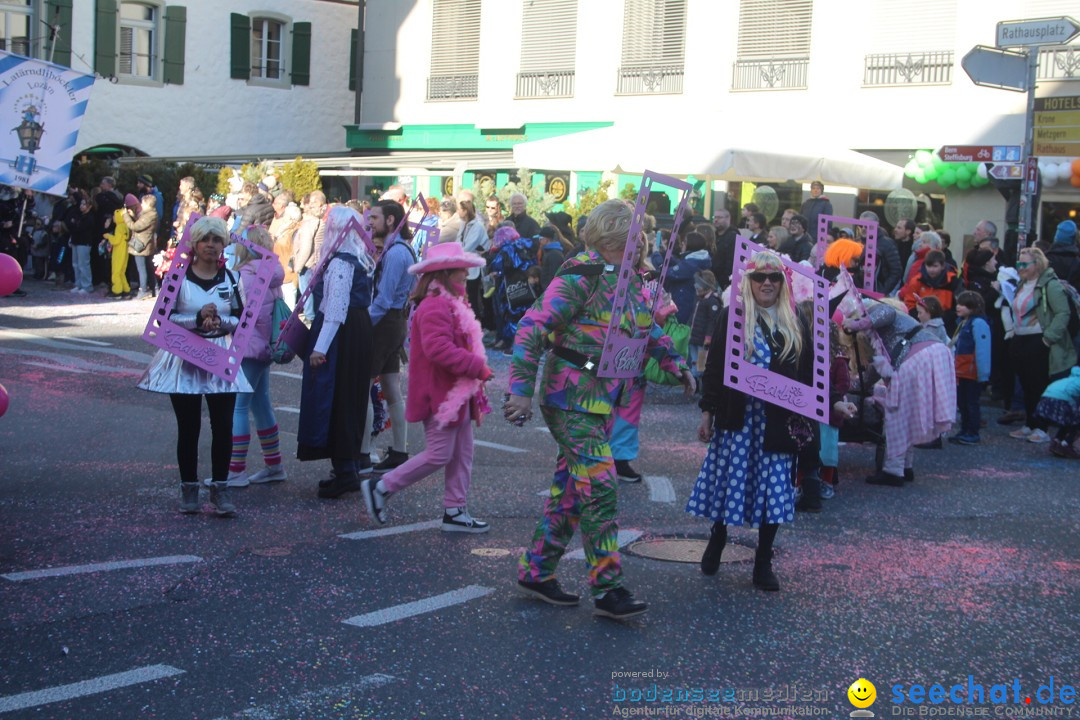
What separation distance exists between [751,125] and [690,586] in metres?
12.5

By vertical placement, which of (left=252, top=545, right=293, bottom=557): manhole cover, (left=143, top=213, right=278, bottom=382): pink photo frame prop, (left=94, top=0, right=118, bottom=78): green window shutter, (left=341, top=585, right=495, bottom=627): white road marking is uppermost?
(left=94, top=0, right=118, bottom=78): green window shutter

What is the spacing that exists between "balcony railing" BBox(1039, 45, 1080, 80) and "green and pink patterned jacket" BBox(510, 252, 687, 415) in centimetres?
1804

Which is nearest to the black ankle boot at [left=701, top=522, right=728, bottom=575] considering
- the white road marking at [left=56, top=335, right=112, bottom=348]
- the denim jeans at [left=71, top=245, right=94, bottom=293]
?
the white road marking at [left=56, top=335, right=112, bottom=348]

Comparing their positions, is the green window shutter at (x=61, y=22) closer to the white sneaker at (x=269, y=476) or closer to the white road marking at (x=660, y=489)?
the white sneaker at (x=269, y=476)

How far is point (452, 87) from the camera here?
104ft

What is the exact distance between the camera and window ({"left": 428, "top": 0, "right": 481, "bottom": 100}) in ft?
103

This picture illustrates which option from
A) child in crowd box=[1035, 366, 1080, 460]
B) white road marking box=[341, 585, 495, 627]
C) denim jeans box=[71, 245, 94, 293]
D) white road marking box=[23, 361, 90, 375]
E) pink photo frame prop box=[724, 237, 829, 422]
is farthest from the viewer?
denim jeans box=[71, 245, 94, 293]

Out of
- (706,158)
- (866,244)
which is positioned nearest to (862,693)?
(866,244)

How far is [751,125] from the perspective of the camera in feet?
58.9

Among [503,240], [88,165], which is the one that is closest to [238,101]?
[88,165]

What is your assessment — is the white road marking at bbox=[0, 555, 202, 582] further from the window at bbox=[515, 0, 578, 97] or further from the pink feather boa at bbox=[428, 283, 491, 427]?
the window at bbox=[515, 0, 578, 97]

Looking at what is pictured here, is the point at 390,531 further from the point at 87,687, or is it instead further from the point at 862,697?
the point at 862,697

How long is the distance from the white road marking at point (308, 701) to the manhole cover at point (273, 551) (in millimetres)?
1847

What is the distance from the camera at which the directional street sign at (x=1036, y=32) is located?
12.9 metres
